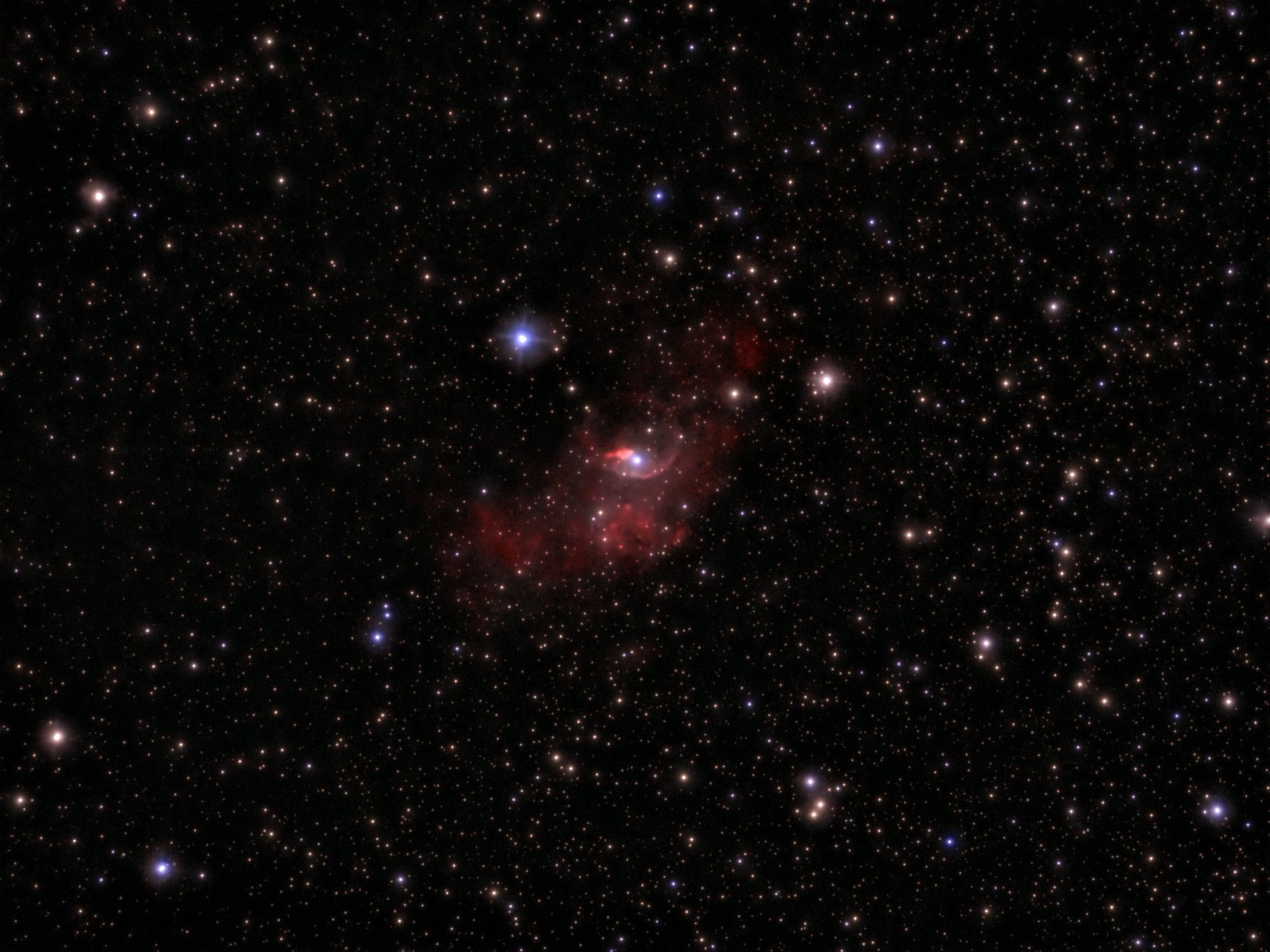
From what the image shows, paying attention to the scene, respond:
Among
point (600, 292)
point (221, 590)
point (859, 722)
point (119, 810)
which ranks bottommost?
point (859, 722)

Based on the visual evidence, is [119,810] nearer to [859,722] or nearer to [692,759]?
[692,759]

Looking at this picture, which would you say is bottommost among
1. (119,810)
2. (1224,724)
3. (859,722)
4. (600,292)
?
(1224,724)

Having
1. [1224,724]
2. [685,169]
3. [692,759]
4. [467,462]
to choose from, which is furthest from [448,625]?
[1224,724]

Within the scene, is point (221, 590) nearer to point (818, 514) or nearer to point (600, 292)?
point (600, 292)

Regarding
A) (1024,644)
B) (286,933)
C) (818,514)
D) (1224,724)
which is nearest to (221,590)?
(286,933)

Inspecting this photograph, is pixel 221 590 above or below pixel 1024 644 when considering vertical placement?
above

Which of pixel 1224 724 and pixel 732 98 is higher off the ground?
pixel 732 98

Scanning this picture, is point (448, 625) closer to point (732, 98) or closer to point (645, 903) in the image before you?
point (645, 903)
